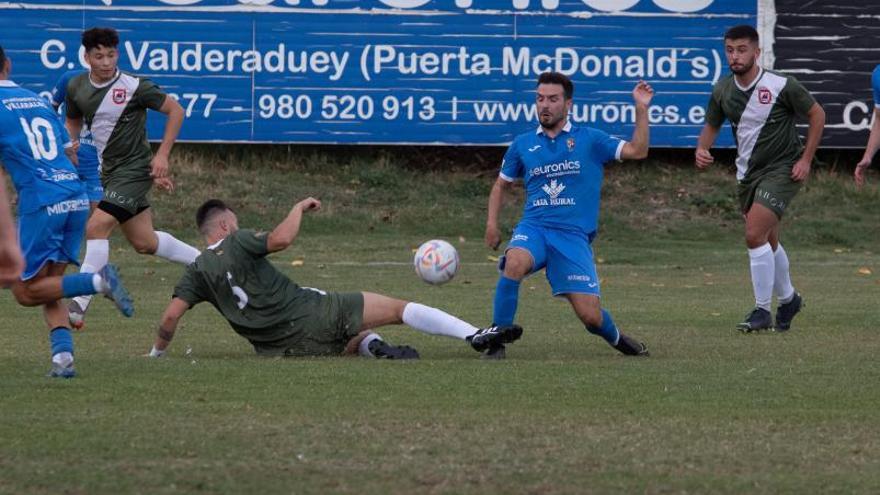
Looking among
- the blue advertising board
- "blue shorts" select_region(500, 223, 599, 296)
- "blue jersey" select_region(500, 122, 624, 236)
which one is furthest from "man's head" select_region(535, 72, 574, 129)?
the blue advertising board

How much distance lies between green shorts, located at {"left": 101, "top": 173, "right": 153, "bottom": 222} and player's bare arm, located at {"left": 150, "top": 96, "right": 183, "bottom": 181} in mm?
545

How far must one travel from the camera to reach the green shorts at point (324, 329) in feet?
32.6

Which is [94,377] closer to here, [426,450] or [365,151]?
[426,450]

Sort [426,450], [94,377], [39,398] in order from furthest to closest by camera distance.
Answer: [94,377] < [39,398] < [426,450]

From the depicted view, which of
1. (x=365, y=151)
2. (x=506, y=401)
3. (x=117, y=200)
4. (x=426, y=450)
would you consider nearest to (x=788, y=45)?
(x=365, y=151)

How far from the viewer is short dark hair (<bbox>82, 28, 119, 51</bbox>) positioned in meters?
11.9

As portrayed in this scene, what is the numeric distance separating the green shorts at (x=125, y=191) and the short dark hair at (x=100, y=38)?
3.79 ft

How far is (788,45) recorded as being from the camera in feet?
77.3

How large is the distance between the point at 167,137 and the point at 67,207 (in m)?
3.02

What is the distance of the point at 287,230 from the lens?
933 cm

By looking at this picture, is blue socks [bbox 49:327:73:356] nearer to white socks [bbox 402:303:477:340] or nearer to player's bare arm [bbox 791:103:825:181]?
white socks [bbox 402:303:477:340]

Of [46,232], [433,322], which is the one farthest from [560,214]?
[46,232]

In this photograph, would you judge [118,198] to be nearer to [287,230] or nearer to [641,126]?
[287,230]

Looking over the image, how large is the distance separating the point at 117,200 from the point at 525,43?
1130 centimetres
